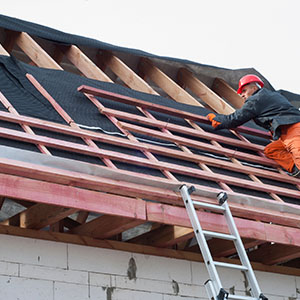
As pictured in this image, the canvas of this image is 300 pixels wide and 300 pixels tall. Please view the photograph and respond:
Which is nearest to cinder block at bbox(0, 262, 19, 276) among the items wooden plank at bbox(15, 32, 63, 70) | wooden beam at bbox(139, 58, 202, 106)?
wooden plank at bbox(15, 32, 63, 70)

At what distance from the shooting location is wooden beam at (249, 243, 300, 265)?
5.75m

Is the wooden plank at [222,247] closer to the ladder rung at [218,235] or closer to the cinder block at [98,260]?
the ladder rung at [218,235]

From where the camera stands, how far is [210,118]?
655 centimetres

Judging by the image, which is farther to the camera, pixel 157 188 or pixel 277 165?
pixel 277 165

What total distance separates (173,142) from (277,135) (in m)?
1.19

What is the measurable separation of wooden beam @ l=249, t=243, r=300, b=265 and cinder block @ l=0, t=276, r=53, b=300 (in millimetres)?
2252

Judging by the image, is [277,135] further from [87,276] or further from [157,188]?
[87,276]

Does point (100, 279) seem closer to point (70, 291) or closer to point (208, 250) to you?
point (70, 291)

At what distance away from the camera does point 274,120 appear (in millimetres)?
6328

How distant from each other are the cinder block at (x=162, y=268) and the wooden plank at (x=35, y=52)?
8.48ft

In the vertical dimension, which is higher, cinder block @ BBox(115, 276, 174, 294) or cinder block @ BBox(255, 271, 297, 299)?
cinder block @ BBox(255, 271, 297, 299)

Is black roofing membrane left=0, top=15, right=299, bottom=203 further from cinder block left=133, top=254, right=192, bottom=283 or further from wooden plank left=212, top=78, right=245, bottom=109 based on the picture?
wooden plank left=212, top=78, right=245, bottom=109

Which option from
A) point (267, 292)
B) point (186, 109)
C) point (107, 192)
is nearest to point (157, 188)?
point (107, 192)

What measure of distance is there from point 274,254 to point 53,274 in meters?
2.23
